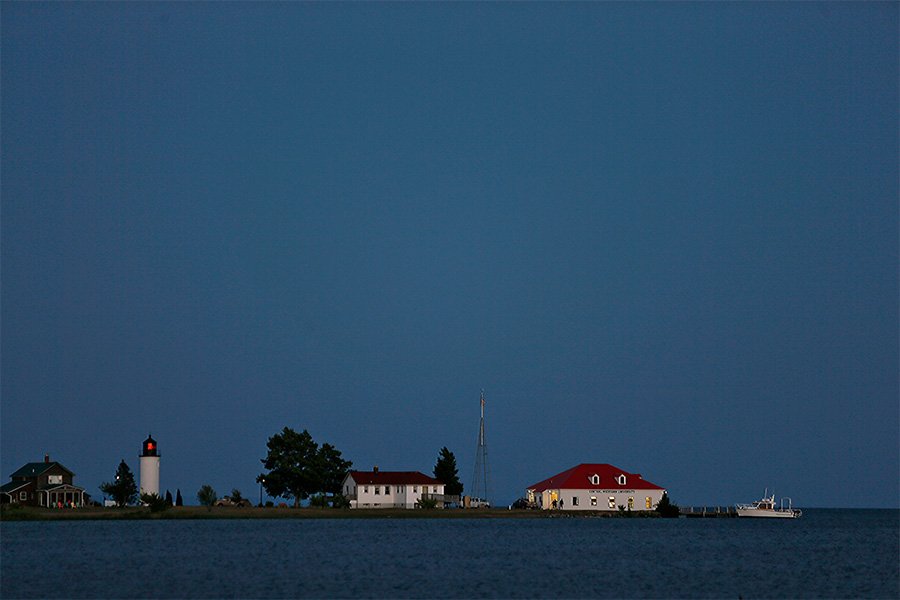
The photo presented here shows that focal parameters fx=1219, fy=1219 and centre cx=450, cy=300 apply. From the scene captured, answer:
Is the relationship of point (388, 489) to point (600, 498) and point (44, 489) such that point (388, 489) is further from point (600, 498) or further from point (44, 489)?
point (44, 489)

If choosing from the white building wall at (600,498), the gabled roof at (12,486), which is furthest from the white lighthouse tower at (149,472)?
the white building wall at (600,498)

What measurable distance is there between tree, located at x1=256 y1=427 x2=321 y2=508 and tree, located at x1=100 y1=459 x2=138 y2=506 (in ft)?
33.9

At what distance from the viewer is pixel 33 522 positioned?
93125 mm

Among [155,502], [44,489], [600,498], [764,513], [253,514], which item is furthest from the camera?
[764,513]

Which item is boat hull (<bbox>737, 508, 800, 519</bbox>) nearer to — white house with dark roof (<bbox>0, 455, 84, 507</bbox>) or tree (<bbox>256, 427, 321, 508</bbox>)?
tree (<bbox>256, 427, 321, 508</bbox>)

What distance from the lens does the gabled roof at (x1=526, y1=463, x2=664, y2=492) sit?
10881cm

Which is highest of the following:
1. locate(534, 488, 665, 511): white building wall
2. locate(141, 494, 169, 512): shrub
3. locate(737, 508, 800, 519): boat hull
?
locate(141, 494, 169, 512): shrub

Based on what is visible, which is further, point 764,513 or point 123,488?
point 764,513

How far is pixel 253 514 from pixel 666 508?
38818 millimetres

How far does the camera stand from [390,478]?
347ft

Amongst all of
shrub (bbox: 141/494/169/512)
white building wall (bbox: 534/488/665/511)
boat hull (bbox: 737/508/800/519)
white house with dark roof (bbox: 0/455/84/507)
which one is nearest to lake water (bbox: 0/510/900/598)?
shrub (bbox: 141/494/169/512)

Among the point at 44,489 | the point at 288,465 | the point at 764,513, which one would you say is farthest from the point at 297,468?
the point at 764,513

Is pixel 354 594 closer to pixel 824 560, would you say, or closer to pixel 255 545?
pixel 255 545

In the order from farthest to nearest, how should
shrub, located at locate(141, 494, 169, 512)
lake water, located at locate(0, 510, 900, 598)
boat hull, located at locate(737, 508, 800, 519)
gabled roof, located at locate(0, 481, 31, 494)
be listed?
boat hull, located at locate(737, 508, 800, 519)
gabled roof, located at locate(0, 481, 31, 494)
shrub, located at locate(141, 494, 169, 512)
lake water, located at locate(0, 510, 900, 598)
